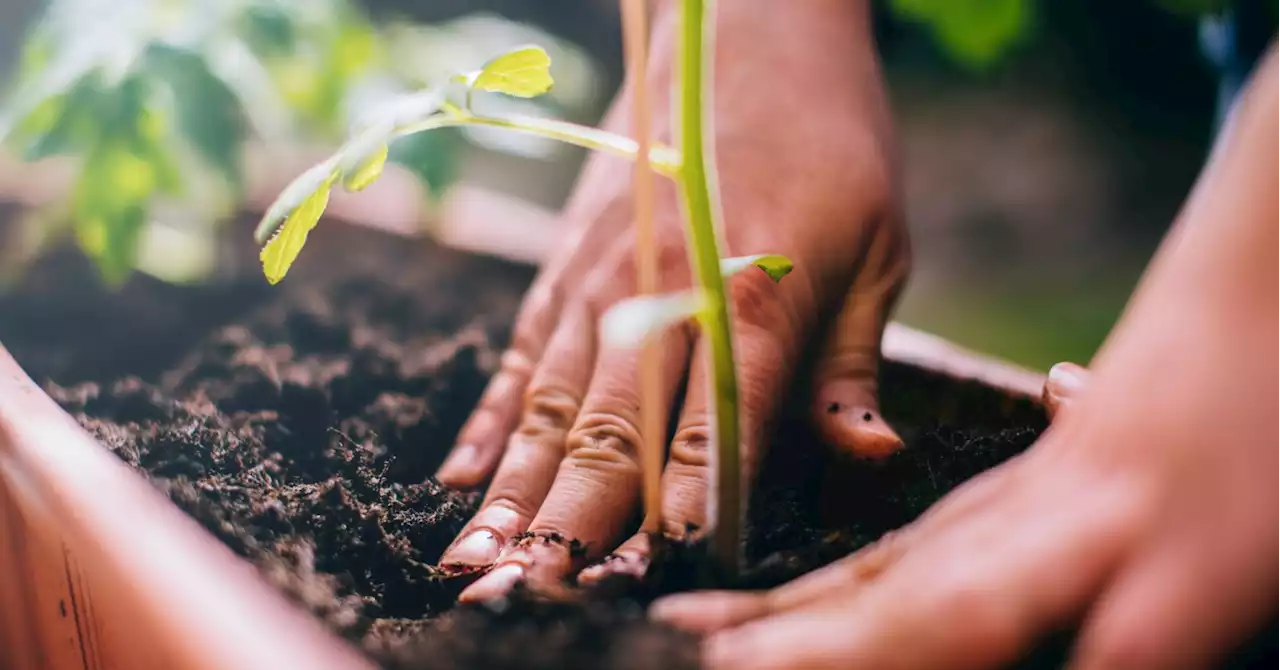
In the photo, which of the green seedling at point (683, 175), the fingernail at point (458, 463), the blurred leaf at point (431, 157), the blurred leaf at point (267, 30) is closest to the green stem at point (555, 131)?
the green seedling at point (683, 175)

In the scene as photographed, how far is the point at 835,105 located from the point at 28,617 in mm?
836

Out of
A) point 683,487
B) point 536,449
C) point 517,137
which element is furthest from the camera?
point 517,137

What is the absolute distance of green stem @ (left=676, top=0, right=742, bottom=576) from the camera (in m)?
0.43

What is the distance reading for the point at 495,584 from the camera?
0.55 meters

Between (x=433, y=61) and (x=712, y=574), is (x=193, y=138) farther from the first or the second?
(x=712, y=574)

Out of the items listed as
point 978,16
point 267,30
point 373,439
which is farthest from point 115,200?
point 978,16

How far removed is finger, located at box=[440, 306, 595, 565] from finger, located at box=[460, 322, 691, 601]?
0.06 ft

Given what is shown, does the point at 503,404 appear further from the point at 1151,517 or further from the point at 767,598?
the point at 1151,517

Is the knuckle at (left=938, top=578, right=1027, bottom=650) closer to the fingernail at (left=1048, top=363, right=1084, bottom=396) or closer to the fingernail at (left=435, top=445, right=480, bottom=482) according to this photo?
the fingernail at (left=1048, top=363, right=1084, bottom=396)

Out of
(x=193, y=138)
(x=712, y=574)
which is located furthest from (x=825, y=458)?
(x=193, y=138)

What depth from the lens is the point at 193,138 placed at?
0.92 m

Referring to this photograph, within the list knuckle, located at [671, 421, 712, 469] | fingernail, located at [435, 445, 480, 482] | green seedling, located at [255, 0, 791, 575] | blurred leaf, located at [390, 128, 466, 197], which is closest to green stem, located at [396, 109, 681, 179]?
green seedling, located at [255, 0, 791, 575]

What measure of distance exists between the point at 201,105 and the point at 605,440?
607 millimetres

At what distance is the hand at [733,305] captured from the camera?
638mm
